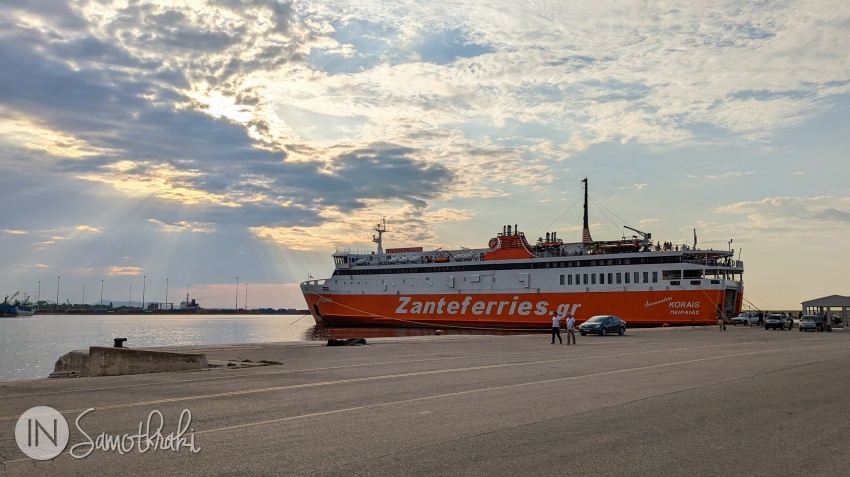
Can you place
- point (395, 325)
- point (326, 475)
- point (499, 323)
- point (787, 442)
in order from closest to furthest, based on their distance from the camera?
1. point (326, 475)
2. point (787, 442)
3. point (499, 323)
4. point (395, 325)

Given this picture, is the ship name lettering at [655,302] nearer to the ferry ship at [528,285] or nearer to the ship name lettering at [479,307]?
the ferry ship at [528,285]

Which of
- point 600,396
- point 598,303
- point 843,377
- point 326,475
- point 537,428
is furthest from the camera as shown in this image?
point 598,303

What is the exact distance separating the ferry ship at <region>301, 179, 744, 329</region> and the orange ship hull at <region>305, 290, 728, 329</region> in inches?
3.7

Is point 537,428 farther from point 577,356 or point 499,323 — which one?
point 499,323

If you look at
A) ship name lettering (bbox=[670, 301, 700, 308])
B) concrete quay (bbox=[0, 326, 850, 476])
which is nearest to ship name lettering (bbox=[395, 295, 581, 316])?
ship name lettering (bbox=[670, 301, 700, 308])

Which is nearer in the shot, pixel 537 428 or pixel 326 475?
pixel 326 475

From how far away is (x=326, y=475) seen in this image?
6.84m

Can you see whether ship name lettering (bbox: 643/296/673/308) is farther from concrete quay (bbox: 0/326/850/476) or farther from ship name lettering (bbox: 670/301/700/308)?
concrete quay (bbox: 0/326/850/476)

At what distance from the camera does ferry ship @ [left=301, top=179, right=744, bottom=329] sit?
199ft

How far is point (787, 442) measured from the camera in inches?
342

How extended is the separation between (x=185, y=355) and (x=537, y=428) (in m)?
12.6

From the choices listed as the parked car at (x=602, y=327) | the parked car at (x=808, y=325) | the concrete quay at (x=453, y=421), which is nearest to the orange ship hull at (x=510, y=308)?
the parked car at (x=808, y=325)

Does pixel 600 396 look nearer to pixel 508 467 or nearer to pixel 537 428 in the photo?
pixel 537 428

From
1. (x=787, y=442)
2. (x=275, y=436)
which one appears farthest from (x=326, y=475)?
(x=787, y=442)
